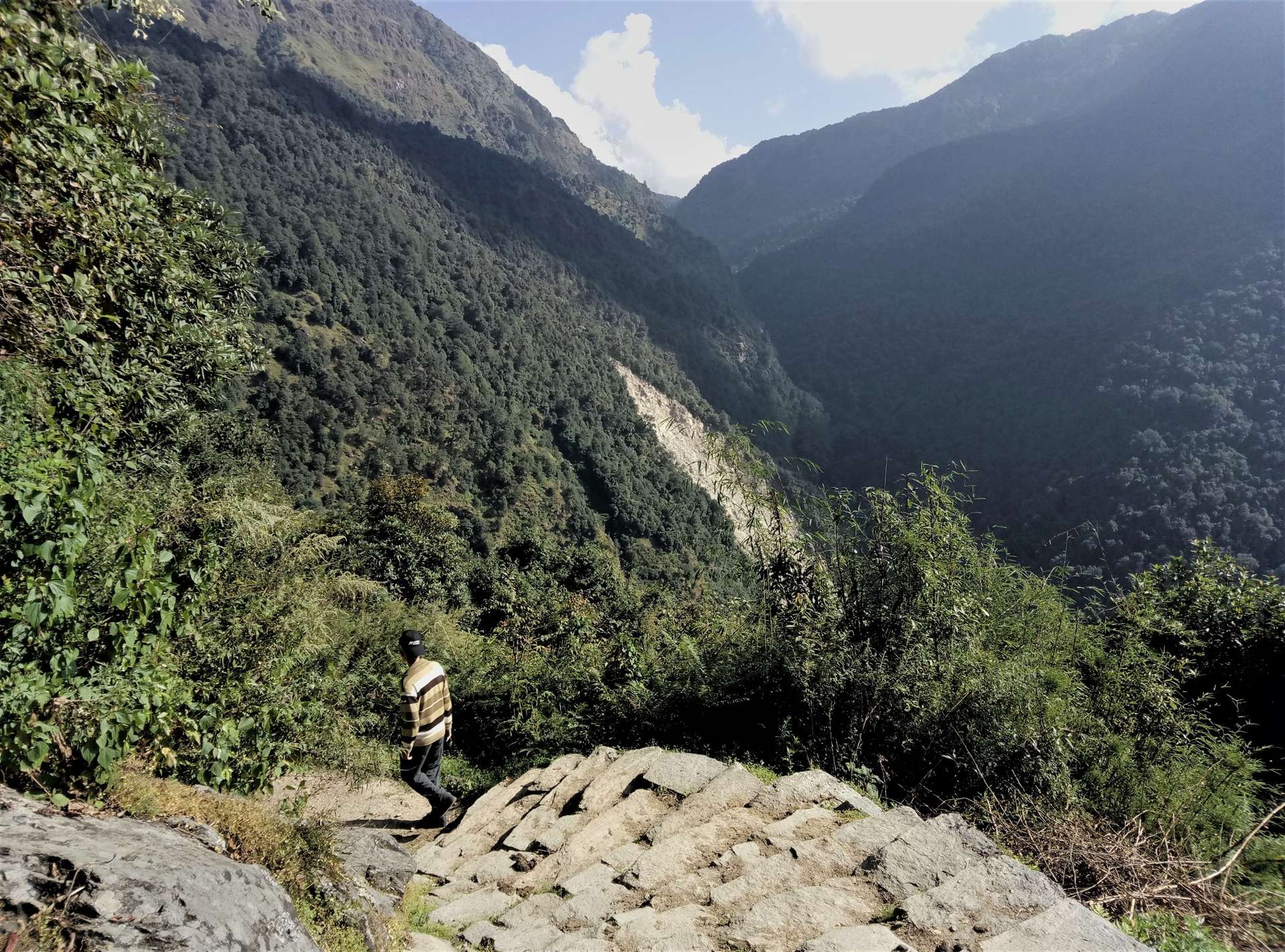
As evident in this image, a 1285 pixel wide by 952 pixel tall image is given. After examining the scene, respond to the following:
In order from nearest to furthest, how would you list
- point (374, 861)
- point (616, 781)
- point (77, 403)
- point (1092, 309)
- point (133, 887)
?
point (133, 887) < point (77, 403) < point (374, 861) < point (616, 781) < point (1092, 309)

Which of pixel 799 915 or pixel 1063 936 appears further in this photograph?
pixel 799 915

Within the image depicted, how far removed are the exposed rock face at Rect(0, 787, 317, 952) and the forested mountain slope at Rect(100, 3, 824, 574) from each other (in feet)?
146

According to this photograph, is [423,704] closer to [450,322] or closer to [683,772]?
[683,772]

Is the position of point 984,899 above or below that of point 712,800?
above

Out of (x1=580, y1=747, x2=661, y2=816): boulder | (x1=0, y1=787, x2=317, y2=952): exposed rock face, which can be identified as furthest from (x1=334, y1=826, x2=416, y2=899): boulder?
(x1=580, y1=747, x2=661, y2=816): boulder

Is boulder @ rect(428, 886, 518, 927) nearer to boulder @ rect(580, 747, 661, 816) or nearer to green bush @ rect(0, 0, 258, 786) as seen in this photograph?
boulder @ rect(580, 747, 661, 816)

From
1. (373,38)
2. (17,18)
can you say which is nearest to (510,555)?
(17,18)

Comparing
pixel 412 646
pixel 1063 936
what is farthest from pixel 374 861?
pixel 1063 936

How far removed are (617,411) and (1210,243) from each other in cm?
9899

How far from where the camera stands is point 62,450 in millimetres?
2553

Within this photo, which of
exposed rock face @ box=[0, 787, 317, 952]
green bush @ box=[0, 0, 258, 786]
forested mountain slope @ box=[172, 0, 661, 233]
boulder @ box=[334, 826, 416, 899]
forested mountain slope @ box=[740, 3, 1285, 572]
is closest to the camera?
exposed rock face @ box=[0, 787, 317, 952]

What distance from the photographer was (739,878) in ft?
10.4

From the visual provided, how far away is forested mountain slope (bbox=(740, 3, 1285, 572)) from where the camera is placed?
67.1 m

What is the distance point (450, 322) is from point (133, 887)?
75.8 m
